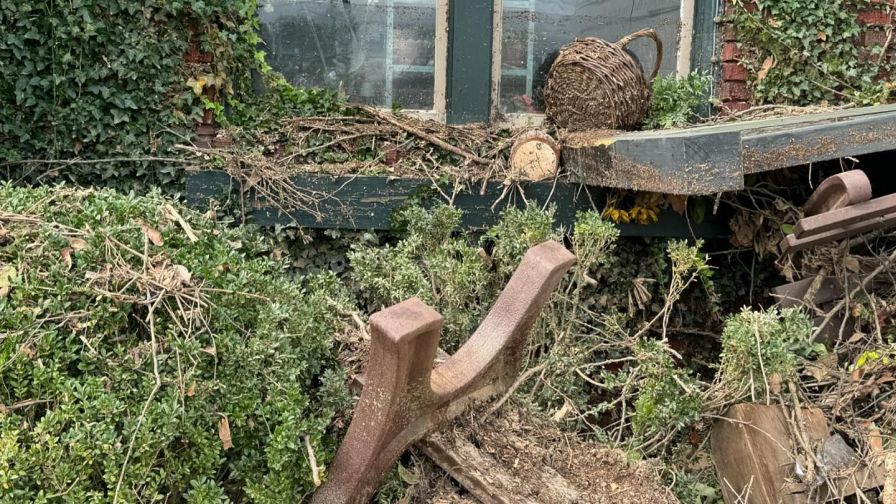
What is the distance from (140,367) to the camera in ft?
6.42

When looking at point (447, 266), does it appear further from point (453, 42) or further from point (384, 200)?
point (453, 42)

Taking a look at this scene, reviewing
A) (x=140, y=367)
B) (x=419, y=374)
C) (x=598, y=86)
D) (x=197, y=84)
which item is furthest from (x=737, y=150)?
(x=197, y=84)

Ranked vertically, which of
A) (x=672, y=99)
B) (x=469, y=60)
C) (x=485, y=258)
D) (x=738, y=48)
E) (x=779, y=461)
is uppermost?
(x=738, y=48)

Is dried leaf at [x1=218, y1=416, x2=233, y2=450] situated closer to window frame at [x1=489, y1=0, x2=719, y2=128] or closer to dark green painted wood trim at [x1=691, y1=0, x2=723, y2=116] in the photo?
window frame at [x1=489, y1=0, x2=719, y2=128]

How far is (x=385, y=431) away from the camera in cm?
212

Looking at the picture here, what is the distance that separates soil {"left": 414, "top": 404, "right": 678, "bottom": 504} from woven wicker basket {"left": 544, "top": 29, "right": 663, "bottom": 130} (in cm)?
181

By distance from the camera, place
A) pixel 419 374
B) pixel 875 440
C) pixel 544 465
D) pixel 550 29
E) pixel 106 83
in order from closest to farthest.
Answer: pixel 419 374 < pixel 544 465 < pixel 875 440 < pixel 106 83 < pixel 550 29

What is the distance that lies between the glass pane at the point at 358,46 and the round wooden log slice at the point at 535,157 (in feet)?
2.65

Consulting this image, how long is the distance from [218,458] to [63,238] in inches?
30.5

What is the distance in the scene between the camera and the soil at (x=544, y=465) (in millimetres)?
2389

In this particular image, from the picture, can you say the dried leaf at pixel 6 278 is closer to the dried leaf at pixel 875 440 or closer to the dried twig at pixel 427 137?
the dried twig at pixel 427 137

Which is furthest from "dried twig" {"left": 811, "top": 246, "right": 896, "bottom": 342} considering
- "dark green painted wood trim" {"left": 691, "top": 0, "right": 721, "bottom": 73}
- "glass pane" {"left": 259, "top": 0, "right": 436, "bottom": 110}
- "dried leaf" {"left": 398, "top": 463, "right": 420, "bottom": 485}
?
"glass pane" {"left": 259, "top": 0, "right": 436, "bottom": 110}

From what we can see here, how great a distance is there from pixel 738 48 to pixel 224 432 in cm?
367

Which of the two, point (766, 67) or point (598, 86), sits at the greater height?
point (766, 67)
